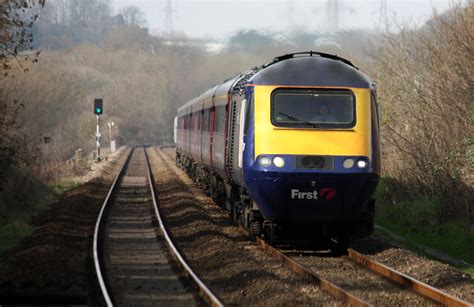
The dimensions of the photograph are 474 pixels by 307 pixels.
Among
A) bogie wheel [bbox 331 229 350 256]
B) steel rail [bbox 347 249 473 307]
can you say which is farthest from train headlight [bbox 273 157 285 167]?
steel rail [bbox 347 249 473 307]

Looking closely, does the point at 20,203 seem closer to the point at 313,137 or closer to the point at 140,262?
the point at 140,262

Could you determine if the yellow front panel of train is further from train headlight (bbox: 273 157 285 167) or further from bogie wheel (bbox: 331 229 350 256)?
bogie wheel (bbox: 331 229 350 256)

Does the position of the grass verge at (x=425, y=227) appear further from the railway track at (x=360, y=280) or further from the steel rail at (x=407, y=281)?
the railway track at (x=360, y=280)

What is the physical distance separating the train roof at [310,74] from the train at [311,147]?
0.02m

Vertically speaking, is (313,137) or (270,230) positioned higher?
(313,137)

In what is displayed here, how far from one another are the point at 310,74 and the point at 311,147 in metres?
1.33

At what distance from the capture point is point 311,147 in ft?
41.1

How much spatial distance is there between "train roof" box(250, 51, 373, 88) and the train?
17 mm

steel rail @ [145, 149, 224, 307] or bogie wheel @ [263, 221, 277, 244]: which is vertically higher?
bogie wheel @ [263, 221, 277, 244]

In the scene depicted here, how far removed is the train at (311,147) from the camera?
1255cm

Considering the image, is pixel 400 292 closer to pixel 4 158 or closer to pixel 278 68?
pixel 278 68

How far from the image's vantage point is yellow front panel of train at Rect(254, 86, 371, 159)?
1254 cm

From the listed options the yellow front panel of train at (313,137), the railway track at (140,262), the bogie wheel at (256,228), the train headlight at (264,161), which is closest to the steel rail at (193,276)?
the railway track at (140,262)

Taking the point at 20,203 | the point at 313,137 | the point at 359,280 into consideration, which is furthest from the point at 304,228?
the point at 20,203
